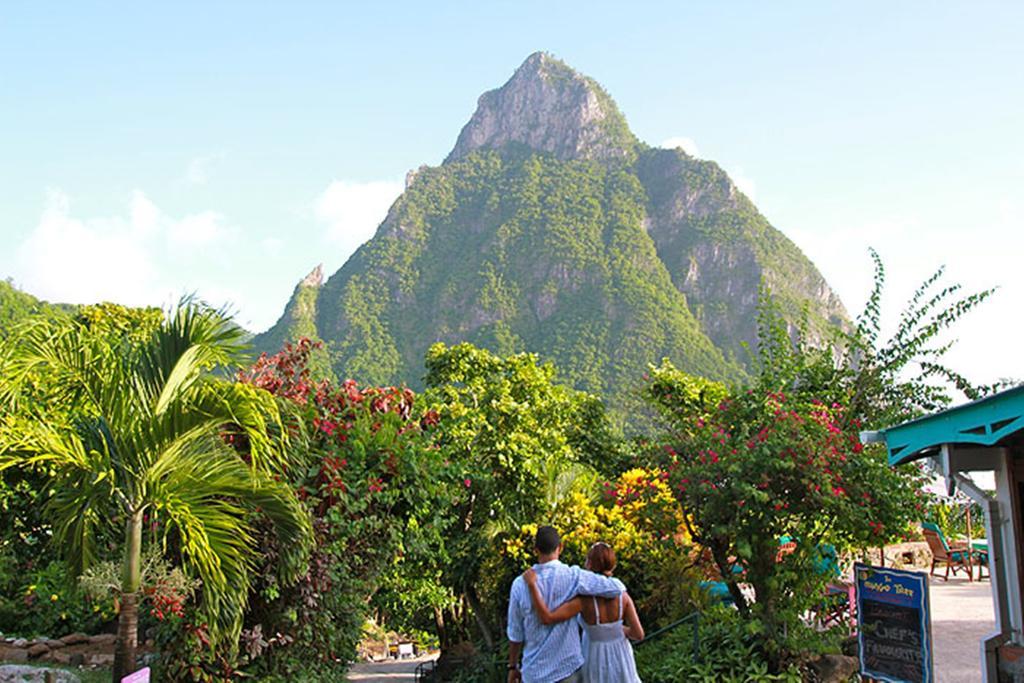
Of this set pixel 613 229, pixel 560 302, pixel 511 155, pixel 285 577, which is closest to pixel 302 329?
pixel 560 302

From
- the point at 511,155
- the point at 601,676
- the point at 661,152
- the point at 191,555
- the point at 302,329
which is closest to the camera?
→ the point at 601,676

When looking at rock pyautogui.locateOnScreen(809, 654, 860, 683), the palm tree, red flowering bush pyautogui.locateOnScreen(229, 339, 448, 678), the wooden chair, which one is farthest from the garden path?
the palm tree

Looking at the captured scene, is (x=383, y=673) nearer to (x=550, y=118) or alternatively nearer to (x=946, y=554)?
(x=946, y=554)

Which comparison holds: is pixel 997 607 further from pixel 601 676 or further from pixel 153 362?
pixel 153 362

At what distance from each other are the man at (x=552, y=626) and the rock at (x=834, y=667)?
3.62m

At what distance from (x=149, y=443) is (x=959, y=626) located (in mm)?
9727

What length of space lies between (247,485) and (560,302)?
9388 cm

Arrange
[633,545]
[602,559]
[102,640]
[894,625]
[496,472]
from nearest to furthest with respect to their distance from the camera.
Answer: [602,559] → [894,625] → [633,545] → [102,640] → [496,472]

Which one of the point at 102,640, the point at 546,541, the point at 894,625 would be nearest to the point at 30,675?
the point at 102,640

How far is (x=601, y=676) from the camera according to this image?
4.85 metres

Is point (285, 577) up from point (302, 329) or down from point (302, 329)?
down

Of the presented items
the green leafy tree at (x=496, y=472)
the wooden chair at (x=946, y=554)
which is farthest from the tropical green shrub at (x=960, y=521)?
the green leafy tree at (x=496, y=472)

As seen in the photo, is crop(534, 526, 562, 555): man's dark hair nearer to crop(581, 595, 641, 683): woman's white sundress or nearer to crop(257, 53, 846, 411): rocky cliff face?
crop(581, 595, 641, 683): woman's white sundress

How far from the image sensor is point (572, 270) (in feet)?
337
